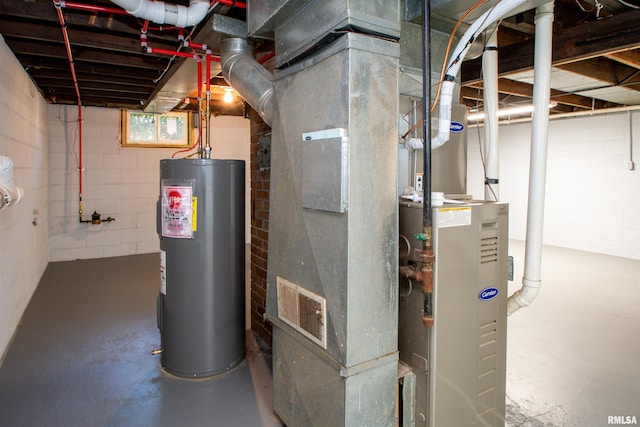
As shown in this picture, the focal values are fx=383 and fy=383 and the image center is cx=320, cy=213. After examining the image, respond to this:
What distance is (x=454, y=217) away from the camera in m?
1.59

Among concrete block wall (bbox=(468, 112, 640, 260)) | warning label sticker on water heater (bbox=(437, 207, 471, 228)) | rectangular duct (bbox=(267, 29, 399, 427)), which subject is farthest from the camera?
concrete block wall (bbox=(468, 112, 640, 260))

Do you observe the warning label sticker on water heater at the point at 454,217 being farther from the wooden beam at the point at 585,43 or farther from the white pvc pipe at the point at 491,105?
the wooden beam at the point at 585,43

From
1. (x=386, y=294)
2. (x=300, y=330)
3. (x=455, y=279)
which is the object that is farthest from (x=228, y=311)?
(x=455, y=279)

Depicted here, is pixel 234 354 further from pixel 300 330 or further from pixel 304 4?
pixel 304 4

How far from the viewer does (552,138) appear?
23.0 ft

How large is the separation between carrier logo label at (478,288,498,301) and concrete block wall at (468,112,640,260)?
589 centimetres

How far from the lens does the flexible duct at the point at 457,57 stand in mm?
1508

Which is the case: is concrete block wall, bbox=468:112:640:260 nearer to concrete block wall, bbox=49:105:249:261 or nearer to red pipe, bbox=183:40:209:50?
red pipe, bbox=183:40:209:50

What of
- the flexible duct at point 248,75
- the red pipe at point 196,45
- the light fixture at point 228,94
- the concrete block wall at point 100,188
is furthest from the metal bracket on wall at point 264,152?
the concrete block wall at point 100,188

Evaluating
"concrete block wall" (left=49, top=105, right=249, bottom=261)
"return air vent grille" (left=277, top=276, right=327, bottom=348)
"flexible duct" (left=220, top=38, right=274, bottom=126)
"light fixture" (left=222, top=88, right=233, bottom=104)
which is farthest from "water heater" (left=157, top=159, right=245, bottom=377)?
"concrete block wall" (left=49, top=105, right=249, bottom=261)

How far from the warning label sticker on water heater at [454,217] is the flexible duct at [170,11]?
6.00 ft

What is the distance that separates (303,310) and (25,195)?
3.55 metres

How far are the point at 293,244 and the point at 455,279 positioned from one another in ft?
2.39

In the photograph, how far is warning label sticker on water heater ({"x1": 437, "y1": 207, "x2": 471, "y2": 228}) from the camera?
156 centimetres
